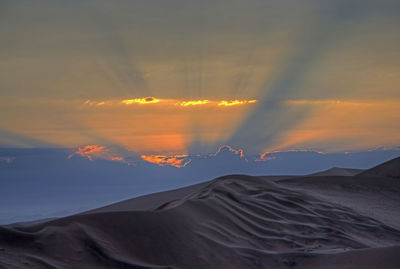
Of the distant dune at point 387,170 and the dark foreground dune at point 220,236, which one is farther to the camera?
the distant dune at point 387,170

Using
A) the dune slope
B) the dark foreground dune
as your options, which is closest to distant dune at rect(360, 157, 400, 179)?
the dark foreground dune

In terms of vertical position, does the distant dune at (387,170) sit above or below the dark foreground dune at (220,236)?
above

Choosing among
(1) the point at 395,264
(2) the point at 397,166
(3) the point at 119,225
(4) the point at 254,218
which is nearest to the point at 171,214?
(3) the point at 119,225

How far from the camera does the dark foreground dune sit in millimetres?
6973

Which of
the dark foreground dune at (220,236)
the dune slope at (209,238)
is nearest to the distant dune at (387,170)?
the dark foreground dune at (220,236)

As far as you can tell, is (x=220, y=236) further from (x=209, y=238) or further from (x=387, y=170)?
(x=387, y=170)

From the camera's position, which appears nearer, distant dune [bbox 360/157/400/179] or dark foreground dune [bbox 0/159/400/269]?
dark foreground dune [bbox 0/159/400/269]

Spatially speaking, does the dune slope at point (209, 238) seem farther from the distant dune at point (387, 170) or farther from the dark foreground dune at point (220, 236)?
the distant dune at point (387, 170)

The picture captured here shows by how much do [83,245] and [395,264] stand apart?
4.34 m

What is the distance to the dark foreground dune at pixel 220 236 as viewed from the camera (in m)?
6.97

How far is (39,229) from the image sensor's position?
7.59 meters

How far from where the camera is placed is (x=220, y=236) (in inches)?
360

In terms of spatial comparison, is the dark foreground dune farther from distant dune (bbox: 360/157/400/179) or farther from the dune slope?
distant dune (bbox: 360/157/400/179)

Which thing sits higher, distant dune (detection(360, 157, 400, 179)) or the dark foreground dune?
distant dune (detection(360, 157, 400, 179))
